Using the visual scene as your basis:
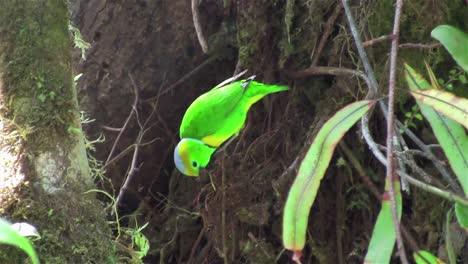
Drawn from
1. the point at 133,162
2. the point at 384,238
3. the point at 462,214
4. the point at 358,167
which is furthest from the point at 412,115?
the point at 133,162

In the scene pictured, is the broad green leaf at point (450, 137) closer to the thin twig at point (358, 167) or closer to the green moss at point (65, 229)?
the thin twig at point (358, 167)

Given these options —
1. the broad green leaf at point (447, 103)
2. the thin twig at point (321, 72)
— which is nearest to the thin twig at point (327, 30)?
the thin twig at point (321, 72)

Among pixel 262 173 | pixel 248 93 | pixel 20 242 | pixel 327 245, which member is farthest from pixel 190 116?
pixel 20 242

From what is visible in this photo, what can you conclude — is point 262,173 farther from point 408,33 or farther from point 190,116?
point 408,33

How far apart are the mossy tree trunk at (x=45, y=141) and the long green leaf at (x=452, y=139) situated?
0.67 meters

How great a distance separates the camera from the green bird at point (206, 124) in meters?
1.46

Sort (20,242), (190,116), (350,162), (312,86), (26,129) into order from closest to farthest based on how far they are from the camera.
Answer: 1. (20,242)
2. (26,129)
3. (190,116)
4. (350,162)
5. (312,86)

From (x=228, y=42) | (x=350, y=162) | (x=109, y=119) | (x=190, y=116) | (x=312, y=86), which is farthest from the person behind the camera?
(x=109, y=119)

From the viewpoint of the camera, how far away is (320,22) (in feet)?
5.49

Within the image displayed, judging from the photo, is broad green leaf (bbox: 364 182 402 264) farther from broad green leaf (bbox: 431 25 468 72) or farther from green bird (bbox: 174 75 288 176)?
green bird (bbox: 174 75 288 176)

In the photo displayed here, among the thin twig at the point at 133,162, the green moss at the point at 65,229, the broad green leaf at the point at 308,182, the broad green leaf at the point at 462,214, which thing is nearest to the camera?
the broad green leaf at the point at 308,182

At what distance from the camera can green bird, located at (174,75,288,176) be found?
146 centimetres

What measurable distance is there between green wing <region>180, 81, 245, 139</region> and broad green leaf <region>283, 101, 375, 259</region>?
54 centimetres

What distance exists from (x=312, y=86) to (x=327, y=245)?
444 millimetres
